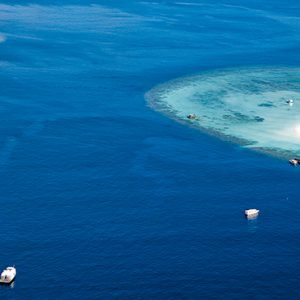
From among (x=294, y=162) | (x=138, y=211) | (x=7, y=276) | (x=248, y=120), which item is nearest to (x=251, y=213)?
(x=138, y=211)

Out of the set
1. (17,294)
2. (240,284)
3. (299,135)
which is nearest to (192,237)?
(240,284)

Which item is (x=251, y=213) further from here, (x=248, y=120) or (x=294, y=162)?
(x=248, y=120)

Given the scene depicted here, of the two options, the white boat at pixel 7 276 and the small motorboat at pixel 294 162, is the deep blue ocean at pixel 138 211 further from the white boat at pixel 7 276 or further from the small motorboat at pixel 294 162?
the small motorboat at pixel 294 162

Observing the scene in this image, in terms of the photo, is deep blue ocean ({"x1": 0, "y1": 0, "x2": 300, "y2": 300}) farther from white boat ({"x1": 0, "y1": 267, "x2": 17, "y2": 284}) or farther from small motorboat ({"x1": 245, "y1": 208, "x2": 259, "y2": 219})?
small motorboat ({"x1": 245, "y1": 208, "x2": 259, "y2": 219})

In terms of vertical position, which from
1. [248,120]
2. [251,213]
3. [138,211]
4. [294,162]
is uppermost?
[248,120]

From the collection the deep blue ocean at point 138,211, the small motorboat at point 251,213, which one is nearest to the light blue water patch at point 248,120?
the deep blue ocean at point 138,211

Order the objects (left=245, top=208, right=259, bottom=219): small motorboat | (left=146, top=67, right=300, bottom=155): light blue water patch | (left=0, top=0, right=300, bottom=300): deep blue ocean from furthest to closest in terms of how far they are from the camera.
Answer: (left=146, top=67, right=300, bottom=155): light blue water patch
(left=245, top=208, right=259, bottom=219): small motorboat
(left=0, top=0, right=300, bottom=300): deep blue ocean

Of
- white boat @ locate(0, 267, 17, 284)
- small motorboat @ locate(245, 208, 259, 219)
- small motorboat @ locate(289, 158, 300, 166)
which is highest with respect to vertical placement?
small motorboat @ locate(289, 158, 300, 166)

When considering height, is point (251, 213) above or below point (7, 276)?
above

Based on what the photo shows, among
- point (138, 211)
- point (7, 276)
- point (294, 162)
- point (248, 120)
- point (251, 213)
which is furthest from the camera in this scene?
point (248, 120)

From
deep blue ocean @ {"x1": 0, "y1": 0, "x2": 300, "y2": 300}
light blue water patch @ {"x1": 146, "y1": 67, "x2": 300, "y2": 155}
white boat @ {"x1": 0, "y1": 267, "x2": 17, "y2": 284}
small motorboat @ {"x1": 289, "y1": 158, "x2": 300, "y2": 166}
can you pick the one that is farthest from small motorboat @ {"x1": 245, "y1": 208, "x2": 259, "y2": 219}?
white boat @ {"x1": 0, "y1": 267, "x2": 17, "y2": 284}

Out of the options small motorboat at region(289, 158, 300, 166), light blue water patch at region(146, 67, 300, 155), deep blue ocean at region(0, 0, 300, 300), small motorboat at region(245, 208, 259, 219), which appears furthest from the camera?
light blue water patch at region(146, 67, 300, 155)

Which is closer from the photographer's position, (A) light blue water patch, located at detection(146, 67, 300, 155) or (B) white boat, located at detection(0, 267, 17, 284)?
(B) white boat, located at detection(0, 267, 17, 284)
